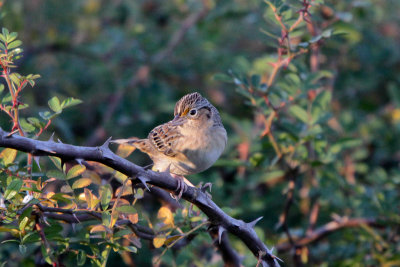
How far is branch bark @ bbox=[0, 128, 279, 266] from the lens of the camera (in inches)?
100

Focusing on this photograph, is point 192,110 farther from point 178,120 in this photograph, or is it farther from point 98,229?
point 98,229

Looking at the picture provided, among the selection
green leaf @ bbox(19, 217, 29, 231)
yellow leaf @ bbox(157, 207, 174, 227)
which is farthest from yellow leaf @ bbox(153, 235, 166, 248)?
green leaf @ bbox(19, 217, 29, 231)

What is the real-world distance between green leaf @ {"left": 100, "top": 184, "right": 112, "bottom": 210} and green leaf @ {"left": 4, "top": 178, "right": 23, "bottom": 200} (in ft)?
1.59

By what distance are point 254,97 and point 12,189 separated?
240 cm

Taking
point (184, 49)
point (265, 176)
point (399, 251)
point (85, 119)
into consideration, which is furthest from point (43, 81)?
point (399, 251)

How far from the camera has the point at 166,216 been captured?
11.9ft

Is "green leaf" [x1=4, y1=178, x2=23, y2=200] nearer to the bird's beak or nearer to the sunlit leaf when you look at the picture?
the sunlit leaf

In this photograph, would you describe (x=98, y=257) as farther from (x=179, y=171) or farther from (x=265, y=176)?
(x=265, y=176)

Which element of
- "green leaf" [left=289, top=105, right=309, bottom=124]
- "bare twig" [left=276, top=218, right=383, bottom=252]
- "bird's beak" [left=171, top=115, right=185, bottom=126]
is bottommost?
"bare twig" [left=276, top=218, right=383, bottom=252]

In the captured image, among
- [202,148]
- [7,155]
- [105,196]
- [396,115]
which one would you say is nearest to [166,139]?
[202,148]

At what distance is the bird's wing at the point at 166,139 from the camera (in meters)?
4.63

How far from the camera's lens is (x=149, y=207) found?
6.36 m

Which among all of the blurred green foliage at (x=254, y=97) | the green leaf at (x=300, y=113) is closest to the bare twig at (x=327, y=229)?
the blurred green foliage at (x=254, y=97)

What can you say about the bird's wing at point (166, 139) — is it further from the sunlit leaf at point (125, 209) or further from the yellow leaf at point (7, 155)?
the yellow leaf at point (7, 155)
